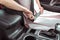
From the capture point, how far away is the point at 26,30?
1.69 meters

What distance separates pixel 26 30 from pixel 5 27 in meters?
0.59

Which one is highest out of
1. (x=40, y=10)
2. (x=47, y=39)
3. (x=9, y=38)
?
(x=40, y=10)

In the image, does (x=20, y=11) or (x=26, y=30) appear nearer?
(x=20, y=11)

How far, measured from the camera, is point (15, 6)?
1.46 m

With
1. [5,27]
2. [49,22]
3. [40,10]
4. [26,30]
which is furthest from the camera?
[40,10]

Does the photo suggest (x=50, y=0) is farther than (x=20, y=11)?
Yes

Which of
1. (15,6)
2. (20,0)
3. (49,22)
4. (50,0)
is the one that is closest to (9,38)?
(15,6)

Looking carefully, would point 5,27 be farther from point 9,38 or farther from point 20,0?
point 20,0

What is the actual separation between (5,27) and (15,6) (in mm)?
407

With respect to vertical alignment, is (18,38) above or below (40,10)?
below

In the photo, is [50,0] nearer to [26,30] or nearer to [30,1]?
[30,1]

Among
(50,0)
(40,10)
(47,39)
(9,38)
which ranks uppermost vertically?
(50,0)

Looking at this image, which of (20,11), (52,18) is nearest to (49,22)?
(52,18)

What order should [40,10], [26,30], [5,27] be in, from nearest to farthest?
[5,27] → [26,30] → [40,10]
